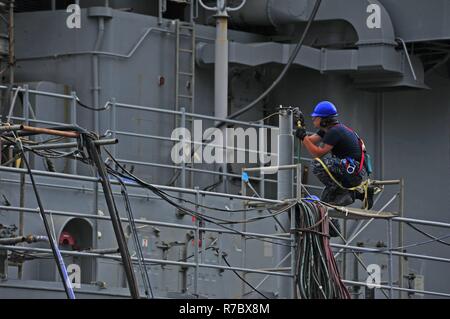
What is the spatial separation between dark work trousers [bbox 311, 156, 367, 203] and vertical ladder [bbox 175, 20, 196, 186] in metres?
3.39

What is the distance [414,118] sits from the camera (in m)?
17.5

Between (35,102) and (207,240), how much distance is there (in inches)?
89.1

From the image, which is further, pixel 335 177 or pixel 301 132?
pixel 335 177

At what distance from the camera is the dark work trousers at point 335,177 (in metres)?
12.1

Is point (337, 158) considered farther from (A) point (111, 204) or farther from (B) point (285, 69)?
(B) point (285, 69)

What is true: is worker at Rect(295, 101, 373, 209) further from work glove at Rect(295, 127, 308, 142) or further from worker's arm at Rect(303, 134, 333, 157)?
work glove at Rect(295, 127, 308, 142)

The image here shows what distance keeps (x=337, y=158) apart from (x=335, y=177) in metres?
0.16

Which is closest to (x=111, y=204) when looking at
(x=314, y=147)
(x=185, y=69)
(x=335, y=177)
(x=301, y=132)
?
(x=301, y=132)

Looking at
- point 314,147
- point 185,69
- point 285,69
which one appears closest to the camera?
point 314,147

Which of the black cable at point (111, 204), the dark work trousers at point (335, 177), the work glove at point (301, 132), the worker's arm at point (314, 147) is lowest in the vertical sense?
the black cable at point (111, 204)

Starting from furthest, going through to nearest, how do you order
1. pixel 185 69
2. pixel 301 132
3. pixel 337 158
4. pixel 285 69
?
pixel 185 69
pixel 285 69
pixel 337 158
pixel 301 132

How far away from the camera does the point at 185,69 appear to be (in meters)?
15.6

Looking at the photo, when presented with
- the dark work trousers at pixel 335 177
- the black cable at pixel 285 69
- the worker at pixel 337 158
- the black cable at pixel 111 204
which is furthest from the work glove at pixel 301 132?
the black cable at pixel 285 69

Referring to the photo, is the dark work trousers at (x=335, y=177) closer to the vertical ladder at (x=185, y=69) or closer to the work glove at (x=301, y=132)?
the work glove at (x=301, y=132)
